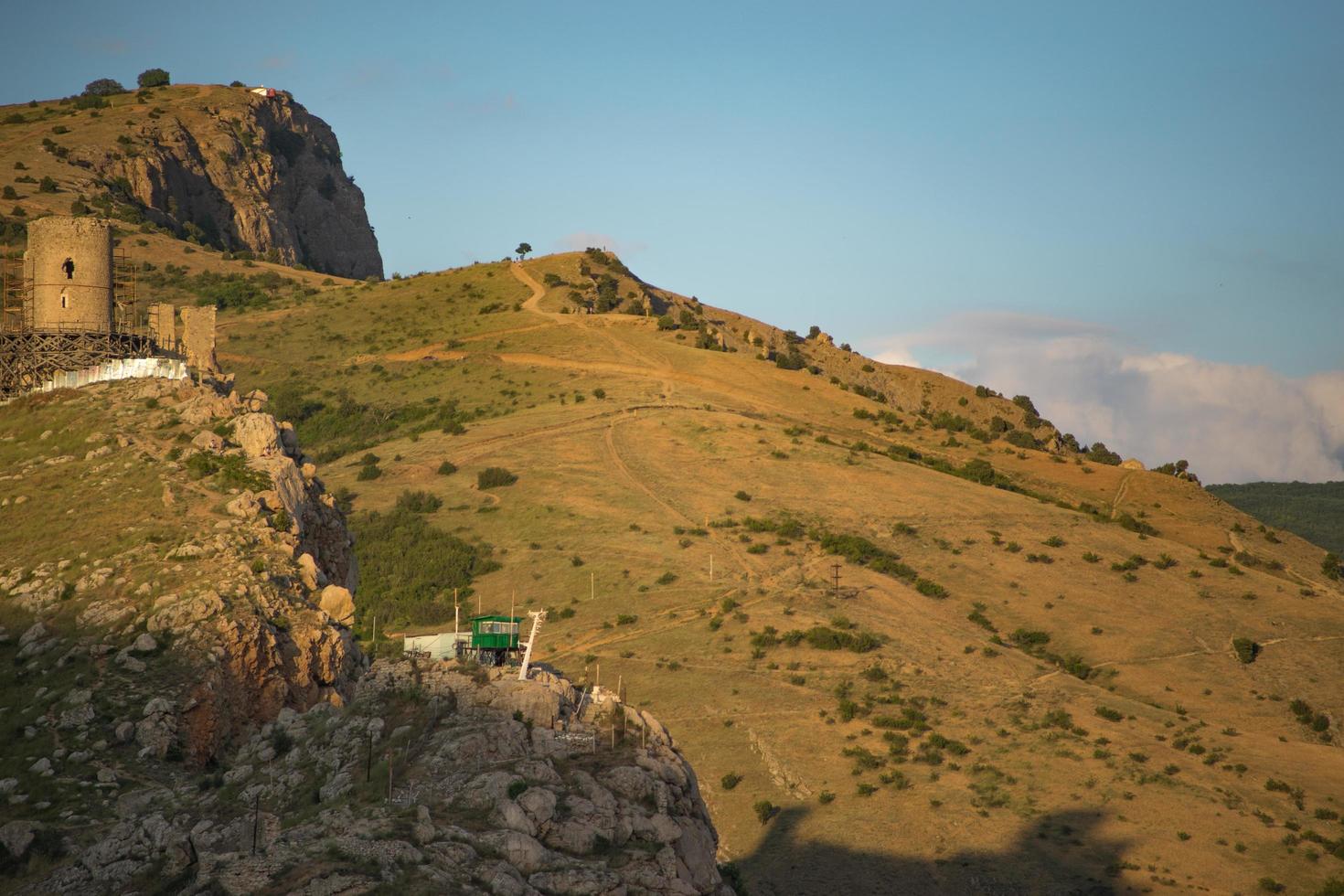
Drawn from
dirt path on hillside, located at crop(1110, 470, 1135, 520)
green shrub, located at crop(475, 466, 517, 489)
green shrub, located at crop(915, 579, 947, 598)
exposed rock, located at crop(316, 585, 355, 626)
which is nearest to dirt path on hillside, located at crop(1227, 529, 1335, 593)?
dirt path on hillside, located at crop(1110, 470, 1135, 520)

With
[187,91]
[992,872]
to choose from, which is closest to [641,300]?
[187,91]

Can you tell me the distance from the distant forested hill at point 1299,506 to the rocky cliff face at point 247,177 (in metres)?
110

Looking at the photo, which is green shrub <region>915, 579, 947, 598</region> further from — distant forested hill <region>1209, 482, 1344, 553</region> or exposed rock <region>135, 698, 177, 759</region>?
distant forested hill <region>1209, 482, 1344, 553</region>

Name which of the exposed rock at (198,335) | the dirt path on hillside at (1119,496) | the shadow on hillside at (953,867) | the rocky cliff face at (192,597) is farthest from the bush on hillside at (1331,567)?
the rocky cliff face at (192,597)

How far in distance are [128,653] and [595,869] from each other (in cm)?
1073

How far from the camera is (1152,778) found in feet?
Answer: 171

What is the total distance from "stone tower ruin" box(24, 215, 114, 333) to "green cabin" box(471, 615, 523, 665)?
16.6m

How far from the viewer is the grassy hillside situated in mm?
48875

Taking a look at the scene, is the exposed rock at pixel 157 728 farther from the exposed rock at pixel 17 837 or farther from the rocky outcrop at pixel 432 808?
the exposed rock at pixel 17 837

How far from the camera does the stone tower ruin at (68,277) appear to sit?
37.8m

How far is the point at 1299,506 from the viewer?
16038 cm

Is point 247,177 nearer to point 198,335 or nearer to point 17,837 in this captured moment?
point 198,335

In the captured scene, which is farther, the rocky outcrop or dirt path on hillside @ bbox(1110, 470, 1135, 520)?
dirt path on hillside @ bbox(1110, 470, 1135, 520)

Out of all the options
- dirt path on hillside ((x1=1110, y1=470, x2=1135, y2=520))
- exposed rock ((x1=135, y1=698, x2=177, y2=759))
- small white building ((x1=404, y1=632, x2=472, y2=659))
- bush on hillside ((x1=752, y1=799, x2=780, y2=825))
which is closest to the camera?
exposed rock ((x1=135, y1=698, x2=177, y2=759))
